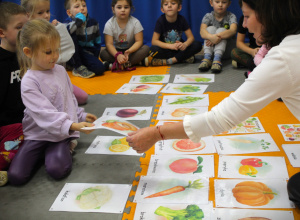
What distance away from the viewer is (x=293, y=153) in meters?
1.52

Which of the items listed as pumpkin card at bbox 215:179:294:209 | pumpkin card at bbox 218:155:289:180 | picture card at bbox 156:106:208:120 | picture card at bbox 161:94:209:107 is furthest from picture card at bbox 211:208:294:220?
picture card at bbox 161:94:209:107

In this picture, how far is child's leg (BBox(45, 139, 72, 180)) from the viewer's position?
1482mm

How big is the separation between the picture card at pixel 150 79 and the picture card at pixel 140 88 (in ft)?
0.35

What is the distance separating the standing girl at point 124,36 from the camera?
3.00m

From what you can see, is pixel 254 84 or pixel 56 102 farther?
pixel 56 102

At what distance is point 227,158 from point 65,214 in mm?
737

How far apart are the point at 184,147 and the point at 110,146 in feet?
1.25

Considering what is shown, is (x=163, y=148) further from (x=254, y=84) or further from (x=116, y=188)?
(x=254, y=84)

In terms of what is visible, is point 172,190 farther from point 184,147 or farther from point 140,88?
point 140,88

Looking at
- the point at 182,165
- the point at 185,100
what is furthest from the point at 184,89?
the point at 182,165

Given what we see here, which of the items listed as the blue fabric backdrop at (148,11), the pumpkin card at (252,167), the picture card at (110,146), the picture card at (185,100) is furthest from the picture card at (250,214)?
the blue fabric backdrop at (148,11)

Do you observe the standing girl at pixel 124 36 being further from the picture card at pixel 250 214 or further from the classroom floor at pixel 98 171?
the picture card at pixel 250 214

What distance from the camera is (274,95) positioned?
990mm

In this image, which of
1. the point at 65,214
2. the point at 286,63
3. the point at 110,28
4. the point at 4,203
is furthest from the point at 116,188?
the point at 110,28
